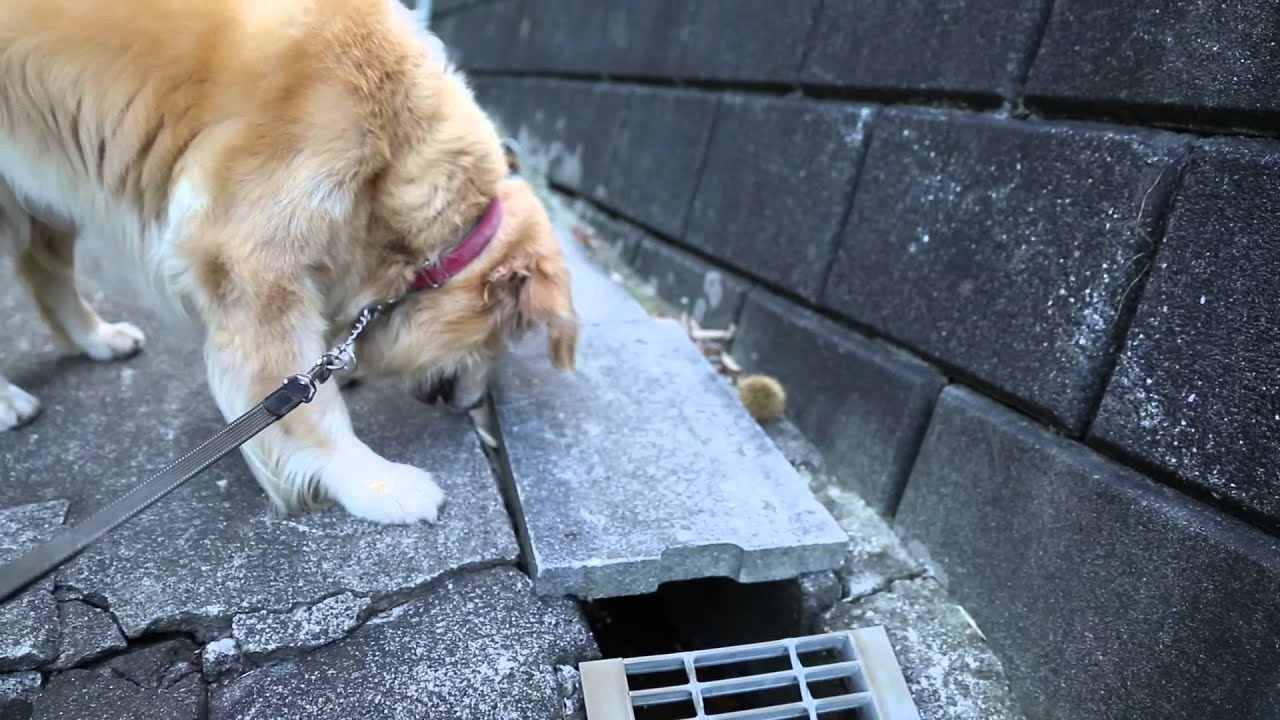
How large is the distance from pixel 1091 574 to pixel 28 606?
2.06 metres

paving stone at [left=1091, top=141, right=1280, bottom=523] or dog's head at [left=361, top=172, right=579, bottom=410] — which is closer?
paving stone at [left=1091, top=141, right=1280, bottom=523]

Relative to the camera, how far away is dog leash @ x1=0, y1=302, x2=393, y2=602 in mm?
1290

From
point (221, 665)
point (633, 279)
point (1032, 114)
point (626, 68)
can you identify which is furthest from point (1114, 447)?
point (626, 68)

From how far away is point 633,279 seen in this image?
3979mm

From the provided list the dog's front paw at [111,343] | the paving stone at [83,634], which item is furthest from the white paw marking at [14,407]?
the paving stone at [83,634]

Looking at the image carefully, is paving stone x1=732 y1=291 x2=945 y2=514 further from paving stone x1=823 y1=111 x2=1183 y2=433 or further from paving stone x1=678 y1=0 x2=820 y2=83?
paving stone x1=678 y1=0 x2=820 y2=83

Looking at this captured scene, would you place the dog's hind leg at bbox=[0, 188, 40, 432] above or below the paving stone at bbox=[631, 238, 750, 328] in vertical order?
below

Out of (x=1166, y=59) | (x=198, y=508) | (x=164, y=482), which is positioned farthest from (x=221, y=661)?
(x=1166, y=59)

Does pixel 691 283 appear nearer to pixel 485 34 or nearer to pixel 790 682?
pixel 790 682

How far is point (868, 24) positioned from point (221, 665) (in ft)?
7.94

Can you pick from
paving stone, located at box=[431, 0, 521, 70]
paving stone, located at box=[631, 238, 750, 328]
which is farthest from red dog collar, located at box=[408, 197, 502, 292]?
paving stone, located at box=[431, 0, 521, 70]

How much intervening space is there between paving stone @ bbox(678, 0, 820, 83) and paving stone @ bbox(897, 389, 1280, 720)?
155 cm

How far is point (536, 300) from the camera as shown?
2.18 meters

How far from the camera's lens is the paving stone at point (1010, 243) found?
1551mm
